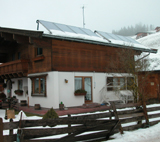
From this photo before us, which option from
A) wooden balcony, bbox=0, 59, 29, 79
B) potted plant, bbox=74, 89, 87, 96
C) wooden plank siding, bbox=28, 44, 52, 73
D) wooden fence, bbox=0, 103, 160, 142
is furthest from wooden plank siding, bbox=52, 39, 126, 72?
wooden fence, bbox=0, 103, 160, 142

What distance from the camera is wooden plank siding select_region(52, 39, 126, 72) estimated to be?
1378 cm

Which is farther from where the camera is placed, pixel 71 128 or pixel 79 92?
pixel 79 92

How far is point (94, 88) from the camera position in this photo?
1544 centimetres

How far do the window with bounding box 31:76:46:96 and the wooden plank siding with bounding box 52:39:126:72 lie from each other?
176cm

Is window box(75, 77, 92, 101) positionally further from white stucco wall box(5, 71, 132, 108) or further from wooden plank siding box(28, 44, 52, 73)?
wooden plank siding box(28, 44, 52, 73)

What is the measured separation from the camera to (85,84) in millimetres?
15148

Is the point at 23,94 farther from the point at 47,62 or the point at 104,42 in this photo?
the point at 104,42

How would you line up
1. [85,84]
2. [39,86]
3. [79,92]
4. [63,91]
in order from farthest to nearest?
[85,84]
[39,86]
[79,92]
[63,91]

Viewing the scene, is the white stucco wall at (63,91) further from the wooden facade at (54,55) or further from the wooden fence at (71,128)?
the wooden fence at (71,128)

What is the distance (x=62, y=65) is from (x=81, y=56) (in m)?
1.84

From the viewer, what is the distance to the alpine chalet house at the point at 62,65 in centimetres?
1350

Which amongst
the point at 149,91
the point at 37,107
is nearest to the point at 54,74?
the point at 37,107

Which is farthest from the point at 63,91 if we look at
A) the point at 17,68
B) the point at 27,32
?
the point at 17,68

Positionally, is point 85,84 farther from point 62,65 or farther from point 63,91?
point 62,65
